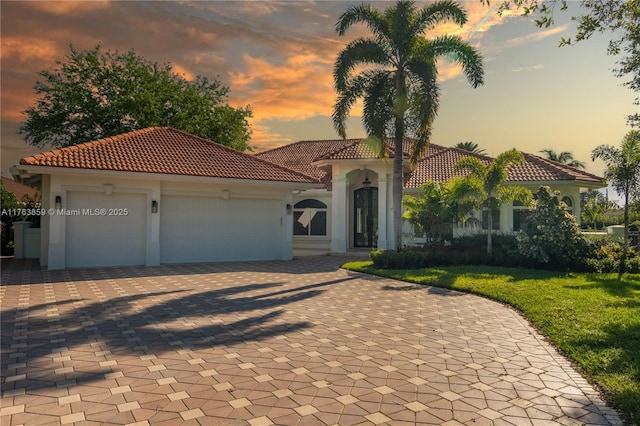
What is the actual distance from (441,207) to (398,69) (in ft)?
18.6

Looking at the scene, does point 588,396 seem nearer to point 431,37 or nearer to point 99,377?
point 99,377

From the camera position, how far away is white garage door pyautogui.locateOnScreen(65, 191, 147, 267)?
560 inches

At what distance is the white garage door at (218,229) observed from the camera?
15930 mm

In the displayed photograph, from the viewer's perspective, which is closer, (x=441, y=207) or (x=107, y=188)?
(x=107, y=188)

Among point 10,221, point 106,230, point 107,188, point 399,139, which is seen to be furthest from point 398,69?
point 10,221

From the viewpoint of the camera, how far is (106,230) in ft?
48.3

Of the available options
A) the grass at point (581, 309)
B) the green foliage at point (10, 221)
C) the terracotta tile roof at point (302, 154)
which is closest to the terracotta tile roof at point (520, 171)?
the terracotta tile roof at point (302, 154)

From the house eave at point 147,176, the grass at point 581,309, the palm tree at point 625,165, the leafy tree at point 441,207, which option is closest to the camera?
the grass at point 581,309

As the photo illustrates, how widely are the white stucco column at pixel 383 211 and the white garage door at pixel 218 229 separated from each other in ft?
16.9

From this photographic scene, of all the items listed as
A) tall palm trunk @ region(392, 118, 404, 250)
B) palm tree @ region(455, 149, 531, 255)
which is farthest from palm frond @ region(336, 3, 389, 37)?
palm tree @ region(455, 149, 531, 255)

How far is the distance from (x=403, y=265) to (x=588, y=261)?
611 centimetres

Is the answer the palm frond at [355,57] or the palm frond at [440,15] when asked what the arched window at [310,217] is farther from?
the palm frond at [440,15]

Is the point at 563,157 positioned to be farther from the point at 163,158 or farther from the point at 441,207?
the point at 163,158

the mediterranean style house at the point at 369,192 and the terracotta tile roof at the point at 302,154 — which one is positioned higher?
the terracotta tile roof at the point at 302,154
